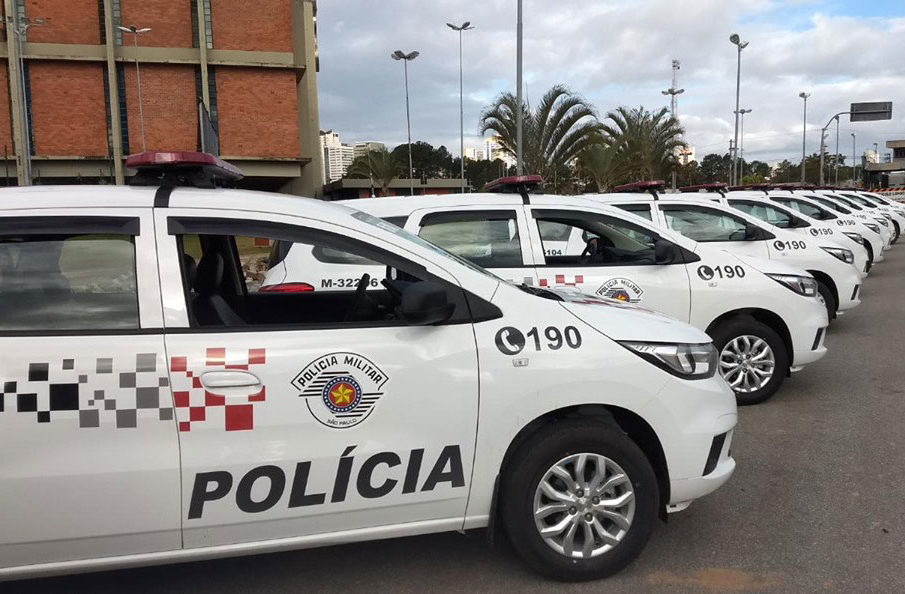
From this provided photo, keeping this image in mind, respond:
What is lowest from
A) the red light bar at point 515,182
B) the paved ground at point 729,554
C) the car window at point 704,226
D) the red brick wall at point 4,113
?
the paved ground at point 729,554

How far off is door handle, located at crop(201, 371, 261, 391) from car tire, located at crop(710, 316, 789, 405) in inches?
169

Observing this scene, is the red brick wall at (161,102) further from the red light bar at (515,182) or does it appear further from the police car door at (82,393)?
the police car door at (82,393)

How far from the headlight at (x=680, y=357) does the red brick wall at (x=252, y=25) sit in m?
41.2

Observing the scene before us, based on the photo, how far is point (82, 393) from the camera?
2.68 metres

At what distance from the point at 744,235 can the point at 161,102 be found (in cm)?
3804

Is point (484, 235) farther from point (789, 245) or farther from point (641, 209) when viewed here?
point (789, 245)

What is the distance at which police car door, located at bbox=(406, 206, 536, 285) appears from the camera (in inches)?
233

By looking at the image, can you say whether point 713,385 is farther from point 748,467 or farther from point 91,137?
point 91,137

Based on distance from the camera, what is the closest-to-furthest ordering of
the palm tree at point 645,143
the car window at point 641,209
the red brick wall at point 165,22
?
the car window at point 641,209 → the palm tree at point 645,143 → the red brick wall at point 165,22

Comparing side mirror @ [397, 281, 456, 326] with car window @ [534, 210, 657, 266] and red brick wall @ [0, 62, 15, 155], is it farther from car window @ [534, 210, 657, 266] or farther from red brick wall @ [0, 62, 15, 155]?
red brick wall @ [0, 62, 15, 155]

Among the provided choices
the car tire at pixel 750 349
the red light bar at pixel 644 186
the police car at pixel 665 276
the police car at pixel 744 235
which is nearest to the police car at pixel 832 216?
the police car at pixel 744 235

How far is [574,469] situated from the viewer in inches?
124

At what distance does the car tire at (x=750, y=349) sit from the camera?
19.6ft

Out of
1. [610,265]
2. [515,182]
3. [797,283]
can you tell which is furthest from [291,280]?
[797,283]
